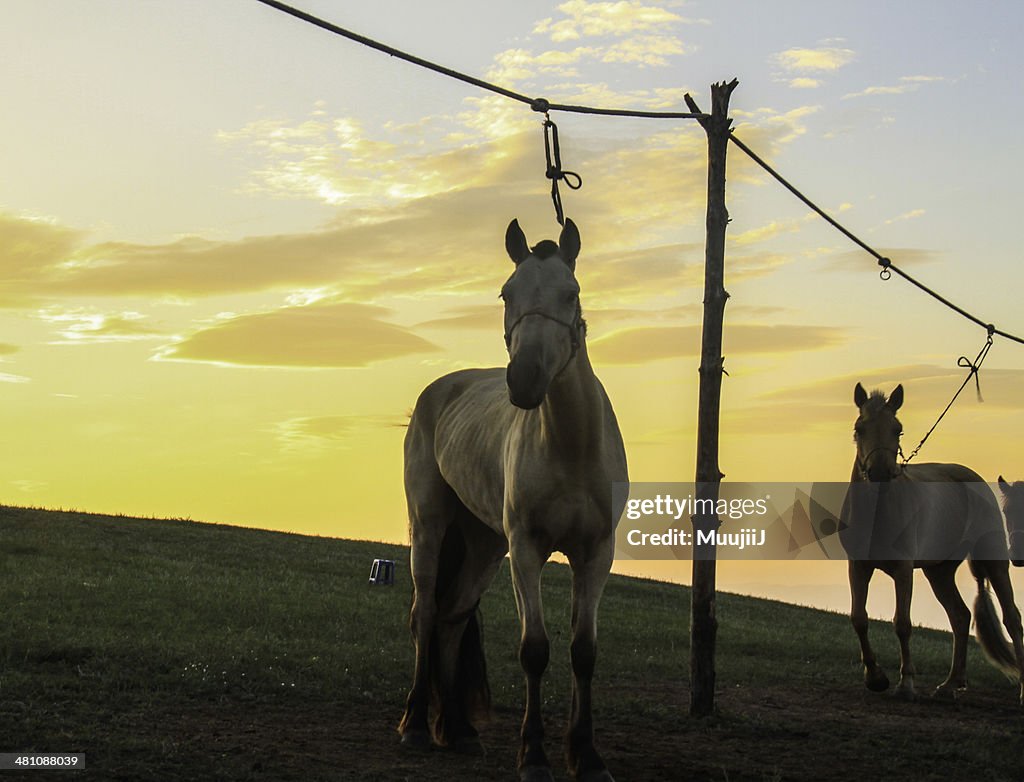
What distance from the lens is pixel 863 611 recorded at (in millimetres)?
11383

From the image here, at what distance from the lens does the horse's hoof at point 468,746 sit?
7.84 m

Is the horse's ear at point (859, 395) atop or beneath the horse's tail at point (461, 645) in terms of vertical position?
atop

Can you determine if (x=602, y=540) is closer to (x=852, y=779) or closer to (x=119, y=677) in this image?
(x=852, y=779)

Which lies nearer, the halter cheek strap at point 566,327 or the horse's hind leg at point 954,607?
the halter cheek strap at point 566,327

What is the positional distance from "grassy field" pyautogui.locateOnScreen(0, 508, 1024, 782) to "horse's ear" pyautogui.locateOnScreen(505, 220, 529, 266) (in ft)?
11.2

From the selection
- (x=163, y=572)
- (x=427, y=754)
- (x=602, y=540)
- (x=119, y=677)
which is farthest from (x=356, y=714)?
(x=163, y=572)

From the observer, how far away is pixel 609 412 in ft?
24.1

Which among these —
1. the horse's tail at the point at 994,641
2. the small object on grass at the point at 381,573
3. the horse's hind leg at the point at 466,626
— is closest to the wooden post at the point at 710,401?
the horse's hind leg at the point at 466,626

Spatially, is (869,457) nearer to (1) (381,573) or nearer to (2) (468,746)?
(2) (468,746)

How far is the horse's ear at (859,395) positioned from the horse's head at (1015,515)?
2.55 metres

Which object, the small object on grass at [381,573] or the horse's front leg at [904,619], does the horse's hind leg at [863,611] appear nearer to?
the horse's front leg at [904,619]

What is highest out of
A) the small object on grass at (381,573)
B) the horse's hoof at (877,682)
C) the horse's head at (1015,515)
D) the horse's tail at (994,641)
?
the horse's head at (1015,515)

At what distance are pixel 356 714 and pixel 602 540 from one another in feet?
11.3

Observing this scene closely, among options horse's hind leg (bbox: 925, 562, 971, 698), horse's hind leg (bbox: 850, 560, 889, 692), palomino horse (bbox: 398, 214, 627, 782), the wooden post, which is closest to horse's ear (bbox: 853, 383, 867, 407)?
horse's hind leg (bbox: 850, 560, 889, 692)
